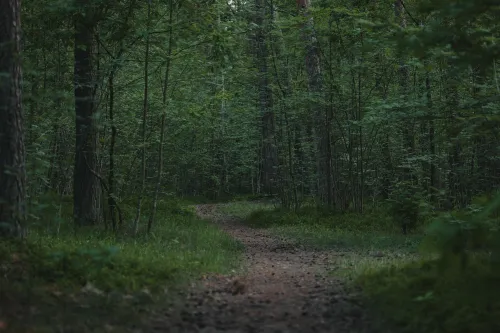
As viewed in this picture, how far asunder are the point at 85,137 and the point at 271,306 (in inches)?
278

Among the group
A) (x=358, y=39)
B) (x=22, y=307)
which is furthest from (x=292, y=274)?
(x=358, y=39)

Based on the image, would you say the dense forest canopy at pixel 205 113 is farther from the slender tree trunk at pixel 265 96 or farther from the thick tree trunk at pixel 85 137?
the slender tree trunk at pixel 265 96

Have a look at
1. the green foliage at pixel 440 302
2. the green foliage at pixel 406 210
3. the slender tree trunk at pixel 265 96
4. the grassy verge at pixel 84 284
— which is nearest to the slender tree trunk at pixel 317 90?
the slender tree trunk at pixel 265 96

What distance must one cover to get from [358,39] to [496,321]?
12.6 meters

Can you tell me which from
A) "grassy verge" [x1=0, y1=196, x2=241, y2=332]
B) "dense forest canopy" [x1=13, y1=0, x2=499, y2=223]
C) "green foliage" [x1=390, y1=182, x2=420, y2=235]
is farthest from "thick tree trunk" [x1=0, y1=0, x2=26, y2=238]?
"green foliage" [x1=390, y1=182, x2=420, y2=235]

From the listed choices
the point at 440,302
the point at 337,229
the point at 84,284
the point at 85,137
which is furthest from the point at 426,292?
the point at 337,229

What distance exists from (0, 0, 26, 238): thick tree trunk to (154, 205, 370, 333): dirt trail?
282cm

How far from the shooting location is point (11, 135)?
23.1ft

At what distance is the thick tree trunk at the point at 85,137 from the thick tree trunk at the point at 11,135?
3.19m

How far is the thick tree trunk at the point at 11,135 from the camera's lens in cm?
697

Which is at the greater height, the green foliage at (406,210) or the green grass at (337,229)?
the green foliage at (406,210)

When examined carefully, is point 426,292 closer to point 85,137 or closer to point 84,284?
point 84,284

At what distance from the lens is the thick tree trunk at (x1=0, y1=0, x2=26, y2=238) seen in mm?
6973

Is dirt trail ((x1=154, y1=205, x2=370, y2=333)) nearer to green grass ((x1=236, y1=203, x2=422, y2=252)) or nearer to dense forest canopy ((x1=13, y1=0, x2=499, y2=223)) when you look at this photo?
dense forest canopy ((x1=13, y1=0, x2=499, y2=223))
